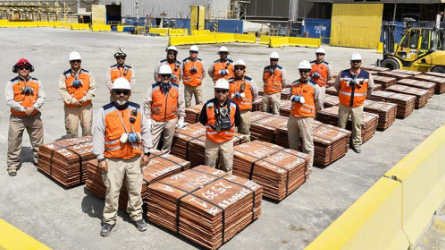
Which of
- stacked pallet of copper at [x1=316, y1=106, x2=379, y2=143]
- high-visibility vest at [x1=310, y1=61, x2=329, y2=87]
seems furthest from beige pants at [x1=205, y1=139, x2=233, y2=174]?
high-visibility vest at [x1=310, y1=61, x2=329, y2=87]

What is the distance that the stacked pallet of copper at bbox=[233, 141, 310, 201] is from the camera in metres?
7.17

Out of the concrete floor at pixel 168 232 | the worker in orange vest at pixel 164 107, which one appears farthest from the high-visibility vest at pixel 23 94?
the worker in orange vest at pixel 164 107

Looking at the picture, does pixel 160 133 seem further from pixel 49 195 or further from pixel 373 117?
pixel 373 117

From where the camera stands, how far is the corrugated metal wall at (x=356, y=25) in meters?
44.9

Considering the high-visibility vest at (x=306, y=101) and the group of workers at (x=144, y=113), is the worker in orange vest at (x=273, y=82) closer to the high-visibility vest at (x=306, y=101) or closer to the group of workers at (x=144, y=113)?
the group of workers at (x=144, y=113)

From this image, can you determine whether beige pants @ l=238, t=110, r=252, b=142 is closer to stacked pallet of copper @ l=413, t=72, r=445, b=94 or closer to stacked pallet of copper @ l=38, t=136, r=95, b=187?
stacked pallet of copper @ l=38, t=136, r=95, b=187

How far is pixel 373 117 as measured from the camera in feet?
37.2

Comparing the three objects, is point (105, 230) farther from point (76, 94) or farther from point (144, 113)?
point (76, 94)

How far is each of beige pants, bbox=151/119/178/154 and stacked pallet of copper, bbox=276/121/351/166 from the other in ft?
9.54

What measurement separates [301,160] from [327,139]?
168cm

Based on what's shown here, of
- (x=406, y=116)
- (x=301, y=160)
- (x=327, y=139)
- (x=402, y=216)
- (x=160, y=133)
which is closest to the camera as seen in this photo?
(x=402, y=216)

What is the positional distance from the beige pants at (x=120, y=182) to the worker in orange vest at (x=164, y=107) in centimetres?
218

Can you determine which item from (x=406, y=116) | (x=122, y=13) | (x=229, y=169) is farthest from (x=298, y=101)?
(x=122, y=13)

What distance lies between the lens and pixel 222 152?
7.13 meters
